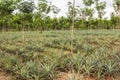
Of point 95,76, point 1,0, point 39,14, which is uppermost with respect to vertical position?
point 1,0

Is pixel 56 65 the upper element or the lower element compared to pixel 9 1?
lower

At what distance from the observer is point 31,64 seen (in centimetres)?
569

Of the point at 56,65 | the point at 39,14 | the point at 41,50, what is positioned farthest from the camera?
the point at 39,14

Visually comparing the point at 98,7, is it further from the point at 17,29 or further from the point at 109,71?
the point at 109,71

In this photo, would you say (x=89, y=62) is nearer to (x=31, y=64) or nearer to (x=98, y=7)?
(x=31, y=64)

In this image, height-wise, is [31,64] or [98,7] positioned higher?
[98,7]

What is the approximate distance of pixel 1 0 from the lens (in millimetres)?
21062

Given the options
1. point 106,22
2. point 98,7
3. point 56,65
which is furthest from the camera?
point 106,22

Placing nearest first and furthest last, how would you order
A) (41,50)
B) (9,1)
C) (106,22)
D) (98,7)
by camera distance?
(41,50), (9,1), (98,7), (106,22)

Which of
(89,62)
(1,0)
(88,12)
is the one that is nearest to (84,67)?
(89,62)

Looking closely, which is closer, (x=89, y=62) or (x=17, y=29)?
(x=89, y=62)

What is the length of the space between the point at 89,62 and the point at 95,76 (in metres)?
0.44

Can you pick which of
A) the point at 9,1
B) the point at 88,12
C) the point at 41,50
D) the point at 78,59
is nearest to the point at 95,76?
the point at 78,59

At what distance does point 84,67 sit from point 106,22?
1420 inches
